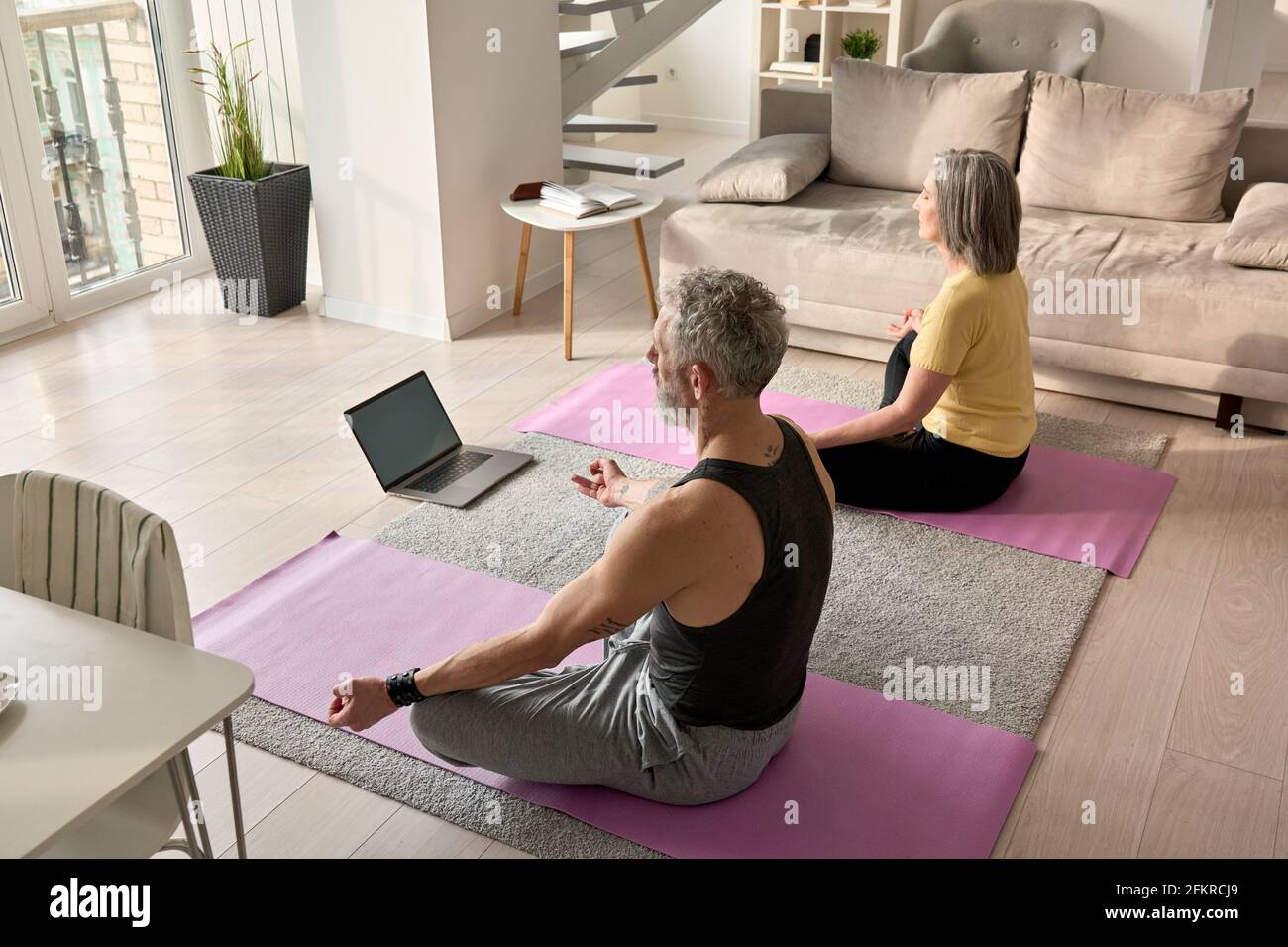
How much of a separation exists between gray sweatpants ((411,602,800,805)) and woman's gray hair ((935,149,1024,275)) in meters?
1.40

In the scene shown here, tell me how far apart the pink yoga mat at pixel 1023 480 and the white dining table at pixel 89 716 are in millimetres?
2058

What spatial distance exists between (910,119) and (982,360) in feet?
5.79

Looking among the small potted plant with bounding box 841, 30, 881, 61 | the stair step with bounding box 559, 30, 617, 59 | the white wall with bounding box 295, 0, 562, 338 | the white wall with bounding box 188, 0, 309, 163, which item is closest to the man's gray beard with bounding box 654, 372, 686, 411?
the white wall with bounding box 295, 0, 562, 338

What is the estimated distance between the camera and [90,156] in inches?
185

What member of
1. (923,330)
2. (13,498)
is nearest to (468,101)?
(923,330)

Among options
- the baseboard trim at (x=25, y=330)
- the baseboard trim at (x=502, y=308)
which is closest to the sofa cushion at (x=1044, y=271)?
the baseboard trim at (x=502, y=308)

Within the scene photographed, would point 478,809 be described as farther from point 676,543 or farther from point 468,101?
point 468,101

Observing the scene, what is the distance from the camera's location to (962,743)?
2.41 meters

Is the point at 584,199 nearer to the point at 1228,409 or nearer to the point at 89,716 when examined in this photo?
the point at 1228,409

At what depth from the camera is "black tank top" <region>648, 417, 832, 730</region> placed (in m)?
1.91

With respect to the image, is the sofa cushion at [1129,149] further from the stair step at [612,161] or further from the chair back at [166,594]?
the chair back at [166,594]

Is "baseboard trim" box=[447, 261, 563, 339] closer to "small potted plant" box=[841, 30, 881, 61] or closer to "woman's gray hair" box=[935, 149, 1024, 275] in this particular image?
"woman's gray hair" box=[935, 149, 1024, 275]

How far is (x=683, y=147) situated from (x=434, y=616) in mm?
5061

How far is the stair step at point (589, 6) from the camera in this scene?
5543mm
